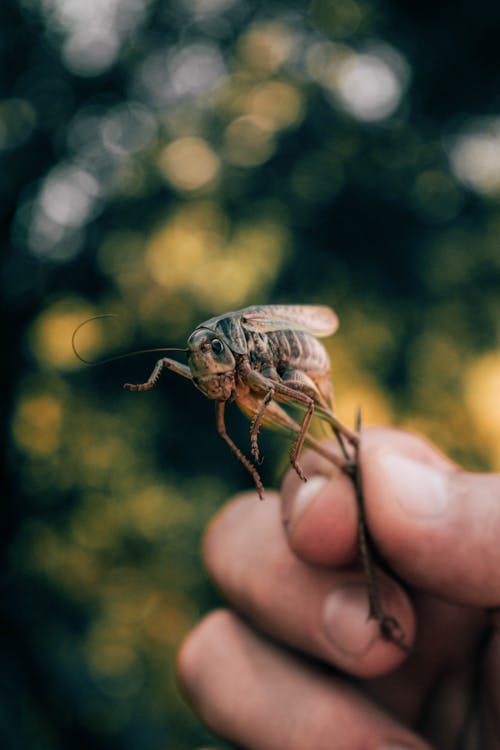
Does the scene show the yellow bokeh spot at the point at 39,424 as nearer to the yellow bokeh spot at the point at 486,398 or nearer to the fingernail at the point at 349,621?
the yellow bokeh spot at the point at 486,398

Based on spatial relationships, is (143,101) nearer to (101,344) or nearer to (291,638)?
(101,344)

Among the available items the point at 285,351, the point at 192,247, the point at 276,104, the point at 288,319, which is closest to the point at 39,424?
the point at 192,247

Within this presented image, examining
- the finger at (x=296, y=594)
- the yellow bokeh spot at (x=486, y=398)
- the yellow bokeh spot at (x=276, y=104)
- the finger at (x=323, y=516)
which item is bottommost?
the yellow bokeh spot at (x=486, y=398)

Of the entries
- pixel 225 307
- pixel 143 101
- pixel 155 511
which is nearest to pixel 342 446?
pixel 225 307

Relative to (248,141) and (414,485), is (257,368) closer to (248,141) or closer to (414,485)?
(414,485)

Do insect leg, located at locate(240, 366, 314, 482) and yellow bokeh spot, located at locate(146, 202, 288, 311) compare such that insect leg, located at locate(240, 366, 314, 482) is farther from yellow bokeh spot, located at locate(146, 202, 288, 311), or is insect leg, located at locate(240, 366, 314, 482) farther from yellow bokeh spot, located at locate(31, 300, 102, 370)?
yellow bokeh spot, located at locate(31, 300, 102, 370)

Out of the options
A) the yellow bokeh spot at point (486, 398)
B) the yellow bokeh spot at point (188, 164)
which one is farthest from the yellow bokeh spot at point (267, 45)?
the yellow bokeh spot at point (486, 398)

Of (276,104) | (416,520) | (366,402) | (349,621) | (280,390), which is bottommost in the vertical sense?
(366,402)
